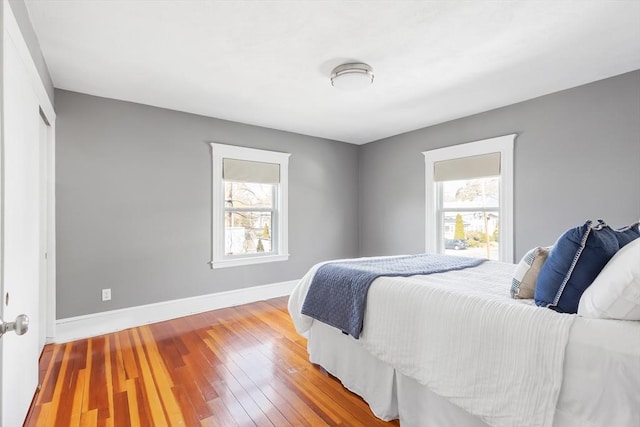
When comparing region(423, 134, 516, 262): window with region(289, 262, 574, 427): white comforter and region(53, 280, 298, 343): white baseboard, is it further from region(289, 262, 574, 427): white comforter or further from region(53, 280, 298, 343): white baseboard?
region(53, 280, 298, 343): white baseboard

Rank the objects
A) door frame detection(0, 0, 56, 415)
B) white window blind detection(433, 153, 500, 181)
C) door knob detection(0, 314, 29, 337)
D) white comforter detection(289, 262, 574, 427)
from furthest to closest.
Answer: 1. white window blind detection(433, 153, 500, 181)
2. door frame detection(0, 0, 56, 415)
3. white comforter detection(289, 262, 574, 427)
4. door knob detection(0, 314, 29, 337)

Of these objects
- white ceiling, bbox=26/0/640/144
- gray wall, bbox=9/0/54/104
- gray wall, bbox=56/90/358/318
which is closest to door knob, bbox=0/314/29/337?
gray wall, bbox=9/0/54/104

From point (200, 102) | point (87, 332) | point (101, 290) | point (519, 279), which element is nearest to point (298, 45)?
point (200, 102)

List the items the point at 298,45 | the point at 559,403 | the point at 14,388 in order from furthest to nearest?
the point at 298,45 → the point at 14,388 → the point at 559,403

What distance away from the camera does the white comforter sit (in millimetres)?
1225

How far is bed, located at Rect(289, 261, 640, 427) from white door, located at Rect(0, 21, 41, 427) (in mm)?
1757

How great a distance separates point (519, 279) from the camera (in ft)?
5.32

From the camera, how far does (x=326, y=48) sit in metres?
2.28

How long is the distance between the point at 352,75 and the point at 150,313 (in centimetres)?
319

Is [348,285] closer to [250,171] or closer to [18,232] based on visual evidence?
[18,232]

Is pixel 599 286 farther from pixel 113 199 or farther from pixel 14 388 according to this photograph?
pixel 113 199

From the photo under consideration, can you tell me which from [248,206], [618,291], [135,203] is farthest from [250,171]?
[618,291]

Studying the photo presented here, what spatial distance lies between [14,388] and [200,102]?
277 cm

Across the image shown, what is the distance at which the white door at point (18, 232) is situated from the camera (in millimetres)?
1353
